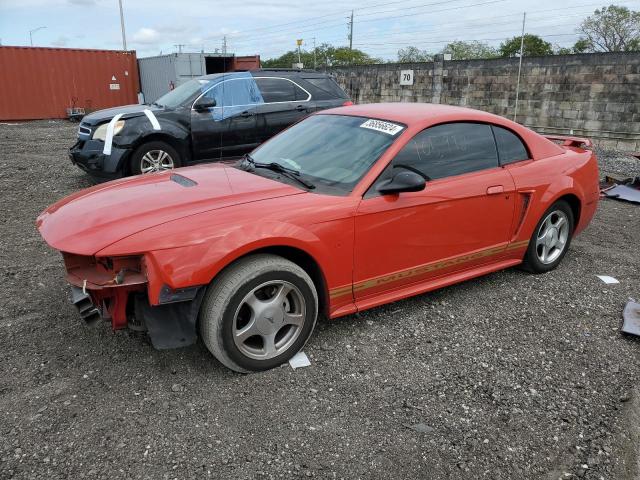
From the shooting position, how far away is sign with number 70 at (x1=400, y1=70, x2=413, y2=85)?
17500mm

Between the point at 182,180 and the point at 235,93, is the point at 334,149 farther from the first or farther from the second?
the point at 235,93

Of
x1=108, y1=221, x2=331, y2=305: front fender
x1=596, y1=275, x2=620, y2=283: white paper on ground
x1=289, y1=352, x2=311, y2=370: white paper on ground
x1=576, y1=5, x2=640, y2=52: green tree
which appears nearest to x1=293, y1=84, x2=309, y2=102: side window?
x1=596, y1=275, x2=620, y2=283: white paper on ground

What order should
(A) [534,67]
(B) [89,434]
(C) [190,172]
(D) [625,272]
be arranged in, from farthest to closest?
(A) [534,67]
(D) [625,272]
(C) [190,172]
(B) [89,434]

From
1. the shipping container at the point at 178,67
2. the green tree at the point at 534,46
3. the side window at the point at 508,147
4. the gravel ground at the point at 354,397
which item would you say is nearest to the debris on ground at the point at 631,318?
the gravel ground at the point at 354,397

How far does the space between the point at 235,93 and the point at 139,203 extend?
197 inches

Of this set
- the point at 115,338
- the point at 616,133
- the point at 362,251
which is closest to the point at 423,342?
the point at 362,251

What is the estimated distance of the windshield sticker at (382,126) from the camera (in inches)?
139

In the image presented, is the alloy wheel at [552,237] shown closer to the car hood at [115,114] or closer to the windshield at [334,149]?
the windshield at [334,149]

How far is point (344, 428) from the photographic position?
2.57 metres

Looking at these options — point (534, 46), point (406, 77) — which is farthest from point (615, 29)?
point (406, 77)

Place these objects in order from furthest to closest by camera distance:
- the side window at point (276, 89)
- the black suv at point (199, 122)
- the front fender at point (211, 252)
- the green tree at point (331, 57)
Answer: the green tree at point (331, 57), the side window at point (276, 89), the black suv at point (199, 122), the front fender at point (211, 252)

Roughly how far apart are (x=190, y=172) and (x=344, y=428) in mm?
2204

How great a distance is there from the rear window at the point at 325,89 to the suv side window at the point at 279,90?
251 millimetres

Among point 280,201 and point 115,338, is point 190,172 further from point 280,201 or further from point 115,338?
point 115,338
